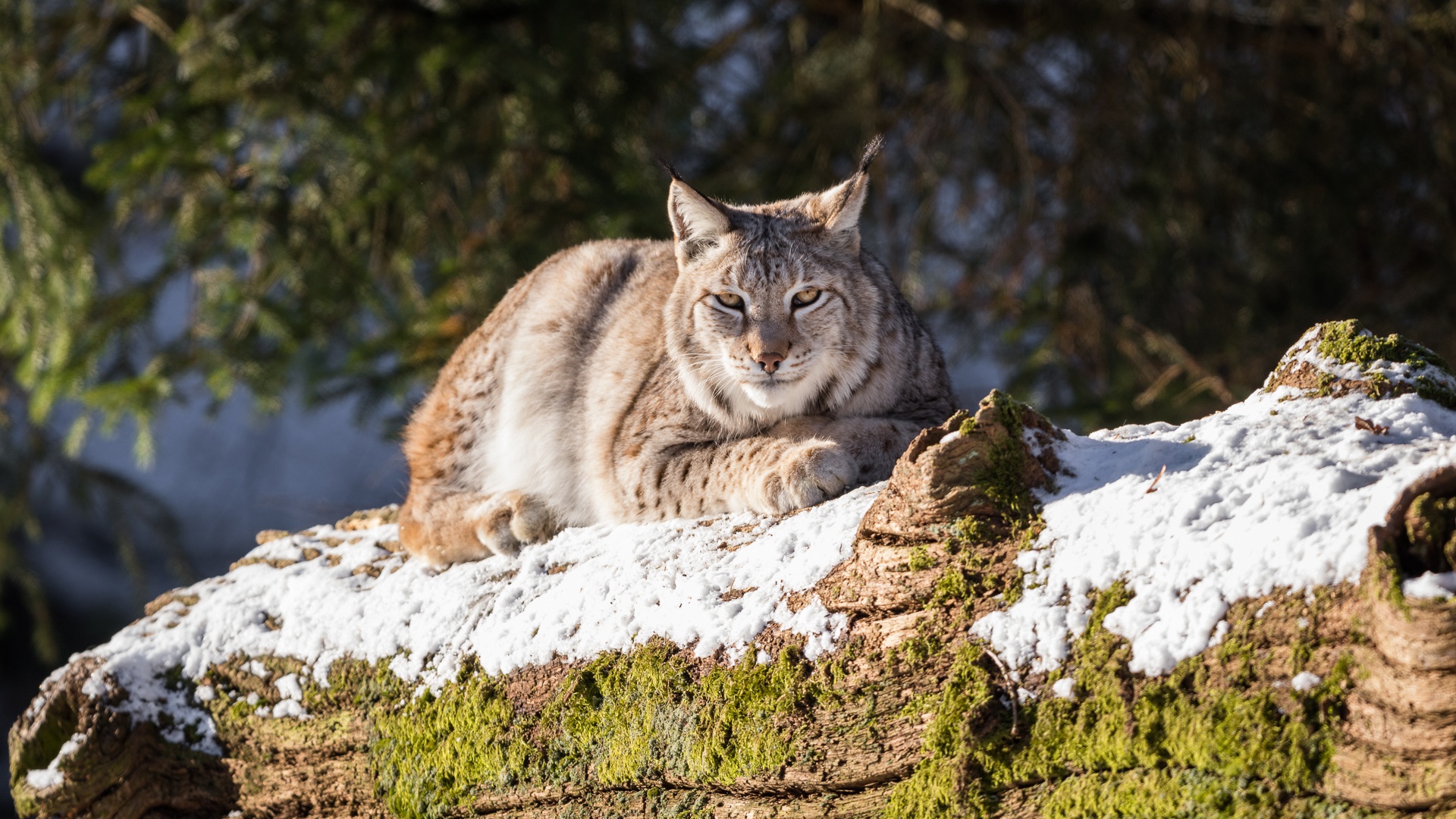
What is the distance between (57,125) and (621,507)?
16.2ft

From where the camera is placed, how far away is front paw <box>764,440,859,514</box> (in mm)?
2973

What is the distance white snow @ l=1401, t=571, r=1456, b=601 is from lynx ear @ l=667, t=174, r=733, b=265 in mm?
2222

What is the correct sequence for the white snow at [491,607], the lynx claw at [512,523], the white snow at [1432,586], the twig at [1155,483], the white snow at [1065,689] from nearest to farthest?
the white snow at [1432,586] < the white snow at [1065,689] < the twig at [1155,483] < the white snow at [491,607] < the lynx claw at [512,523]

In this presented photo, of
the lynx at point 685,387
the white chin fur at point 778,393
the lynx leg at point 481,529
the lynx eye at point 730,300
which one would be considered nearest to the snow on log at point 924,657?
the lynx leg at point 481,529

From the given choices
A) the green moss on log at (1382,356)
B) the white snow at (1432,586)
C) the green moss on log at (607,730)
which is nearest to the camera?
the white snow at (1432,586)

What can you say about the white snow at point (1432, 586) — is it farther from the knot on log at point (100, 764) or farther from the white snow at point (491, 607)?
the knot on log at point (100, 764)

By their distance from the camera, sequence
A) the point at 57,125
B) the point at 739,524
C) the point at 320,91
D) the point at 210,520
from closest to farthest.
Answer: the point at 739,524
the point at 320,91
the point at 57,125
the point at 210,520

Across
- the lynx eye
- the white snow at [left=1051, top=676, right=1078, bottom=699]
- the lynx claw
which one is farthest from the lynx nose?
the white snow at [left=1051, top=676, right=1078, bottom=699]

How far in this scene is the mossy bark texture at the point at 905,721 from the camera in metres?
1.67

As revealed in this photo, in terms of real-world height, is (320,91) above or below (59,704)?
above

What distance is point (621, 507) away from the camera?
3.61 metres

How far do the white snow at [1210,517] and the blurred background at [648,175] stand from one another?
3164 millimetres

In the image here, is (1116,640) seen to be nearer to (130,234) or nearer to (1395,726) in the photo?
(1395,726)

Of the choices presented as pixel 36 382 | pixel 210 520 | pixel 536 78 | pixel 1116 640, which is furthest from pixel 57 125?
pixel 1116 640
